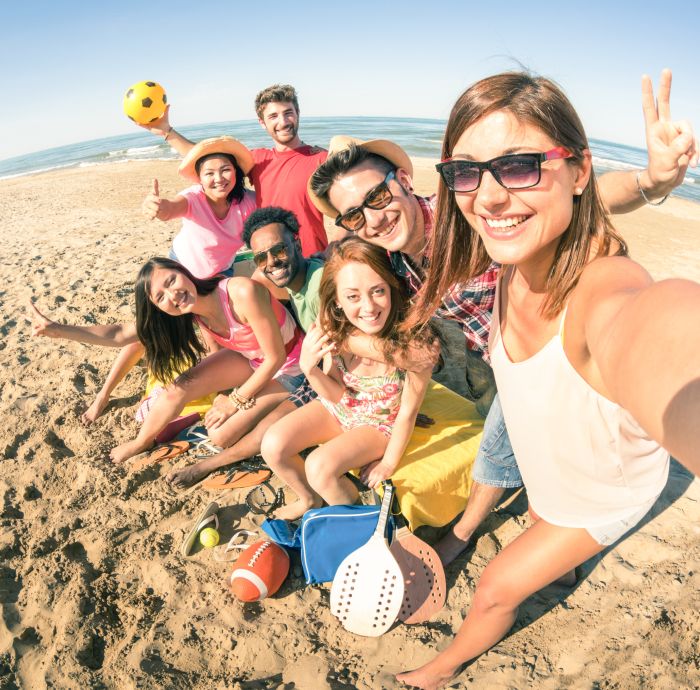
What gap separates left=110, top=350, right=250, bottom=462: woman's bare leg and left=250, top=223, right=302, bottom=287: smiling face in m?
0.90

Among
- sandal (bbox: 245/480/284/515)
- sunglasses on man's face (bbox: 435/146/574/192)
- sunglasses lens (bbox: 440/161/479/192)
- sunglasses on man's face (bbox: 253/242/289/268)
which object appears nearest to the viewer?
sunglasses on man's face (bbox: 435/146/574/192)

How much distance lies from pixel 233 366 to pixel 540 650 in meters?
2.79

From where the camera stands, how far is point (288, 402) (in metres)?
3.84

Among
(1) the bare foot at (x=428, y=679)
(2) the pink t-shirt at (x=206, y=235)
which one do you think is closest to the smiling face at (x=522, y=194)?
(1) the bare foot at (x=428, y=679)

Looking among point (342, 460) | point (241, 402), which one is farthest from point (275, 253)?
point (342, 460)

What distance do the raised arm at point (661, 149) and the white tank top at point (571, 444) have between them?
800 mm

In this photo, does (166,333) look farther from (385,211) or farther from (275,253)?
(385,211)

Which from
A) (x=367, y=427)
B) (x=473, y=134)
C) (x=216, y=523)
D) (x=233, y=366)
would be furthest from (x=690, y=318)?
(x=233, y=366)

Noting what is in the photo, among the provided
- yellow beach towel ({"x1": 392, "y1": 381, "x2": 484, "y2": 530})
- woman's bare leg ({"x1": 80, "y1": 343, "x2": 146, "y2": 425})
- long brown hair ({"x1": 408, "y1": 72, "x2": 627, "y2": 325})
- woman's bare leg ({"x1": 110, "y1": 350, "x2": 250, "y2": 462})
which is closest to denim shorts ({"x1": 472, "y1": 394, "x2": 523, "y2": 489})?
yellow beach towel ({"x1": 392, "y1": 381, "x2": 484, "y2": 530})

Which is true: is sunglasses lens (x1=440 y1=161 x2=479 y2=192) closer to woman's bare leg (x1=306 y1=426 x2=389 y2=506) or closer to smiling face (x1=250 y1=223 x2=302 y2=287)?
woman's bare leg (x1=306 y1=426 x2=389 y2=506)

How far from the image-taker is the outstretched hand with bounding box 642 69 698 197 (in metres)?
1.64

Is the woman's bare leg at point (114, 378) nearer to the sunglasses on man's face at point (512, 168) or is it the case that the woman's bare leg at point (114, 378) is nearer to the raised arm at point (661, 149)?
the sunglasses on man's face at point (512, 168)

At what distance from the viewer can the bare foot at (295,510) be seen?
10.6 ft

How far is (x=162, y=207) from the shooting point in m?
3.94
